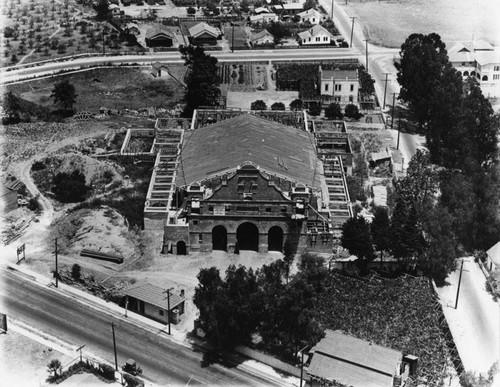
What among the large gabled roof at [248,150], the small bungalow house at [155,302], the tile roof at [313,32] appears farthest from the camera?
the tile roof at [313,32]

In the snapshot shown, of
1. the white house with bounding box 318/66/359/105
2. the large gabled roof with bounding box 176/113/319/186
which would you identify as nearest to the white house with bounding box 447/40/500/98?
the white house with bounding box 318/66/359/105

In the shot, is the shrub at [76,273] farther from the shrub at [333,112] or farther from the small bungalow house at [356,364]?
the shrub at [333,112]

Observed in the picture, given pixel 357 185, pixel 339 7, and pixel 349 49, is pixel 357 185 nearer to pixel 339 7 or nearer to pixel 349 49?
pixel 349 49

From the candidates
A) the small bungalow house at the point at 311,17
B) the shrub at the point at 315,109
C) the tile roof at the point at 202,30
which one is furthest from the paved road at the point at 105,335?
the small bungalow house at the point at 311,17

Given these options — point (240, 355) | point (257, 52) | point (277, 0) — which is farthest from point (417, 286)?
point (277, 0)

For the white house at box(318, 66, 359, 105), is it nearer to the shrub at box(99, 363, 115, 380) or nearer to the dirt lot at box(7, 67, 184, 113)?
the dirt lot at box(7, 67, 184, 113)

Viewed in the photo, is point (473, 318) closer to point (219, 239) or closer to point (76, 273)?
point (219, 239)
